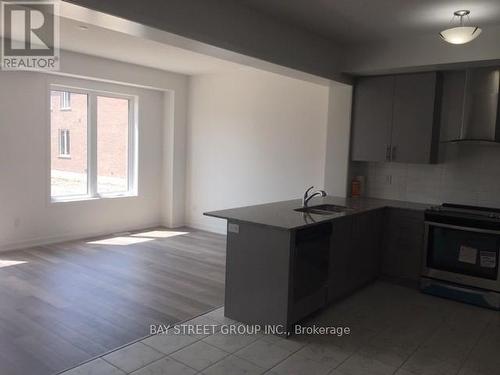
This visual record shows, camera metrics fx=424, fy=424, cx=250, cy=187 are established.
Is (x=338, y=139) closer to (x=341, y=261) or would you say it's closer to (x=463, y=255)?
(x=341, y=261)

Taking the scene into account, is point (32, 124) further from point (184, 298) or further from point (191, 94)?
point (184, 298)

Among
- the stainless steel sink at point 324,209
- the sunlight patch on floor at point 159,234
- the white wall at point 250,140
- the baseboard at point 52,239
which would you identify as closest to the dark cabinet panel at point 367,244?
the stainless steel sink at point 324,209

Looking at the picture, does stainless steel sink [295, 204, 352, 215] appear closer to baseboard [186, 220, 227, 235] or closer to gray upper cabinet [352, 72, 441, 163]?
gray upper cabinet [352, 72, 441, 163]

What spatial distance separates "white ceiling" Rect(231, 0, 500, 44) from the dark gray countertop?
5.79ft

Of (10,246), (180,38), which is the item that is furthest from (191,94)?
(180,38)

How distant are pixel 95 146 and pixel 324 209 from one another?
388 centimetres

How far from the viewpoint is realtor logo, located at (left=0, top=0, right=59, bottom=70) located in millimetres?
4133

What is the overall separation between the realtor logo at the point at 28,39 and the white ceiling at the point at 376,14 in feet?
7.04

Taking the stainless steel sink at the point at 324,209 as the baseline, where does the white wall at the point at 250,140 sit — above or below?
above

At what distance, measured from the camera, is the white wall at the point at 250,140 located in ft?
19.1

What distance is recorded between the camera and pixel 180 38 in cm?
318

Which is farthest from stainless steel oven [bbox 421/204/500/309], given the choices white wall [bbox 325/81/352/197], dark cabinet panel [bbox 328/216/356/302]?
white wall [bbox 325/81/352/197]

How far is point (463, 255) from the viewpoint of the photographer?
4156mm

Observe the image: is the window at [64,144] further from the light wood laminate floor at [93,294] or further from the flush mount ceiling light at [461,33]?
the flush mount ceiling light at [461,33]
